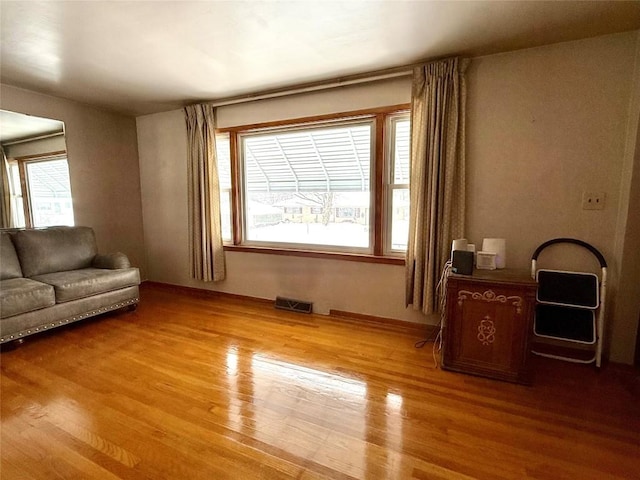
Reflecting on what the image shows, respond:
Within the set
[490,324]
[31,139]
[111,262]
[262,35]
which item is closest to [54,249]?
[111,262]

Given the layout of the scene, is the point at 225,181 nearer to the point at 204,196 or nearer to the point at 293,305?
the point at 204,196

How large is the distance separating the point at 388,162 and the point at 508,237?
1215 mm

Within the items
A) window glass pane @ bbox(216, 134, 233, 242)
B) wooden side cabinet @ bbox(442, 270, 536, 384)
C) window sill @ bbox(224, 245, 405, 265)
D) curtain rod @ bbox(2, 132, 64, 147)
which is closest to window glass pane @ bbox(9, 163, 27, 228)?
curtain rod @ bbox(2, 132, 64, 147)

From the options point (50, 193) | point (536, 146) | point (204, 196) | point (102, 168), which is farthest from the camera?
point (102, 168)

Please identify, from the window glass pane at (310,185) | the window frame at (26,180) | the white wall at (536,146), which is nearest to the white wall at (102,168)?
the window frame at (26,180)

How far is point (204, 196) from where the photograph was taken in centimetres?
358

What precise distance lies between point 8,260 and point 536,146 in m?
4.75

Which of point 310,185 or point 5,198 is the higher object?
point 310,185

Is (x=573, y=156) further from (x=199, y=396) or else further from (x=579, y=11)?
(x=199, y=396)

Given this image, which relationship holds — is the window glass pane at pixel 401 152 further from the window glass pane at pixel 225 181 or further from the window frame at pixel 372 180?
the window glass pane at pixel 225 181

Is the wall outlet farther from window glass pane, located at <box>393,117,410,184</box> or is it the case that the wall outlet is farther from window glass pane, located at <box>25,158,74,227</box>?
window glass pane, located at <box>25,158,74,227</box>

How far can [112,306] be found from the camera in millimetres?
3125

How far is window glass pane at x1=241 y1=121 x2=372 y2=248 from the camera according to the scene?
3039 millimetres

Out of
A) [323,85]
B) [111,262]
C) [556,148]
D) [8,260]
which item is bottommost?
[111,262]
